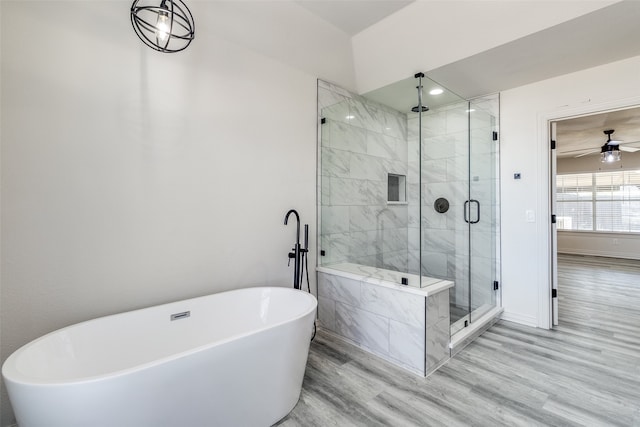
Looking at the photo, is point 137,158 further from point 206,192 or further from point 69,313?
point 69,313

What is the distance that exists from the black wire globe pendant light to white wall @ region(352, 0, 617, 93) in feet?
5.41

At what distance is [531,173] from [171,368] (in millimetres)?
3627

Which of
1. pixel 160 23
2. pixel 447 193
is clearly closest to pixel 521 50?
pixel 447 193

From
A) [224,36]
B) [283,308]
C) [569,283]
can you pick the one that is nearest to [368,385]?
[283,308]

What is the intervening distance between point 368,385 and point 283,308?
0.82 metres

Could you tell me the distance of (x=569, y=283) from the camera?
4824 millimetres

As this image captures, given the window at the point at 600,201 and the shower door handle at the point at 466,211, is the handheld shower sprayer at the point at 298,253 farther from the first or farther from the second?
the window at the point at 600,201

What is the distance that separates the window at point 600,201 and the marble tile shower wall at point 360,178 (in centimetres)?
645

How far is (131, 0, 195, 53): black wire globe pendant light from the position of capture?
1.60 metres

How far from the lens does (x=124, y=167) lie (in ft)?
6.37

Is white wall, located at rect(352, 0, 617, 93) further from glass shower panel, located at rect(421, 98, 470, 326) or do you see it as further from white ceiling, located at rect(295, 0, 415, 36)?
glass shower panel, located at rect(421, 98, 470, 326)

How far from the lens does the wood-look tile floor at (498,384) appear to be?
1.76 meters

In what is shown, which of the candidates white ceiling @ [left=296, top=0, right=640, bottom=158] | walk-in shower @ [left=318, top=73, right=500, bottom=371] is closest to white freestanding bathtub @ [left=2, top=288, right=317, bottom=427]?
walk-in shower @ [left=318, top=73, right=500, bottom=371]

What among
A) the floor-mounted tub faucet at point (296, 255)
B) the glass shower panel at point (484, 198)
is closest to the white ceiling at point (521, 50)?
the glass shower panel at point (484, 198)
